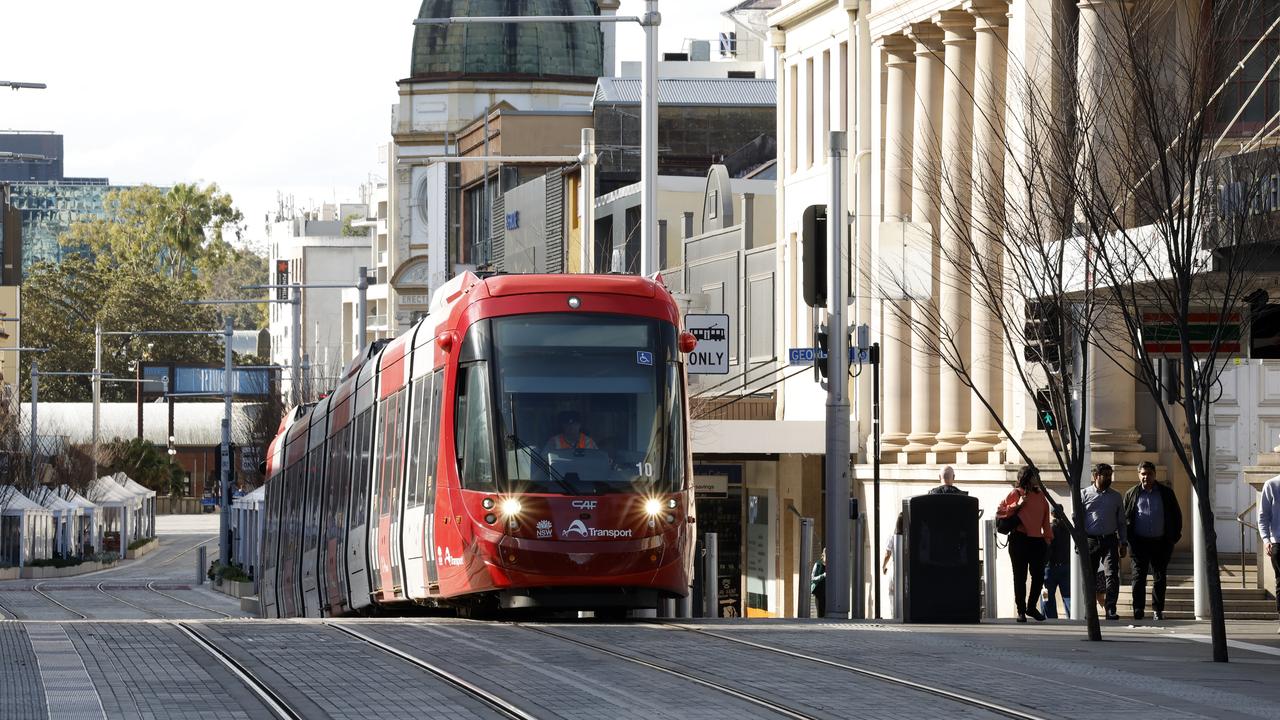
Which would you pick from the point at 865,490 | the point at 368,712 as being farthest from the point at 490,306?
the point at 865,490

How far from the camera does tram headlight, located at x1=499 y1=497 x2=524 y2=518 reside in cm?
2033

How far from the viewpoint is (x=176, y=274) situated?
16175cm

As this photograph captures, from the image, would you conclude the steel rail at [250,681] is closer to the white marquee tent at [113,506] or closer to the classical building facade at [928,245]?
the classical building facade at [928,245]

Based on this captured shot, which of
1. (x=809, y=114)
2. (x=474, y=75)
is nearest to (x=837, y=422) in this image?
(x=809, y=114)

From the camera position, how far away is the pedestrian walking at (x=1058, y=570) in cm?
2612

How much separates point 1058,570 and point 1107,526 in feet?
10.9

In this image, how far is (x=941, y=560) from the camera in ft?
70.3

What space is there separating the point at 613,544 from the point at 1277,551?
5.75 m

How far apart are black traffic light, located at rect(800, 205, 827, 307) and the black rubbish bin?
17.2 feet

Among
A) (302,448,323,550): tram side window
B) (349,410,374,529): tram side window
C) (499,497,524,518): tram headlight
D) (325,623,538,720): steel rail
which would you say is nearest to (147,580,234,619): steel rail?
(302,448,323,550): tram side window

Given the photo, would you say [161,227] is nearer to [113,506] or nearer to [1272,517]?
[113,506]

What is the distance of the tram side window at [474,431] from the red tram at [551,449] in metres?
0.01

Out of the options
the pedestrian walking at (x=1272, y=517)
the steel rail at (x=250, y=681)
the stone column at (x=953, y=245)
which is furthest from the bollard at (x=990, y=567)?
the steel rail at (x=250, y=681)

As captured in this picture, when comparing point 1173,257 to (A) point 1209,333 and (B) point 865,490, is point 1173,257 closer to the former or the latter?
(A) point 1209,333
